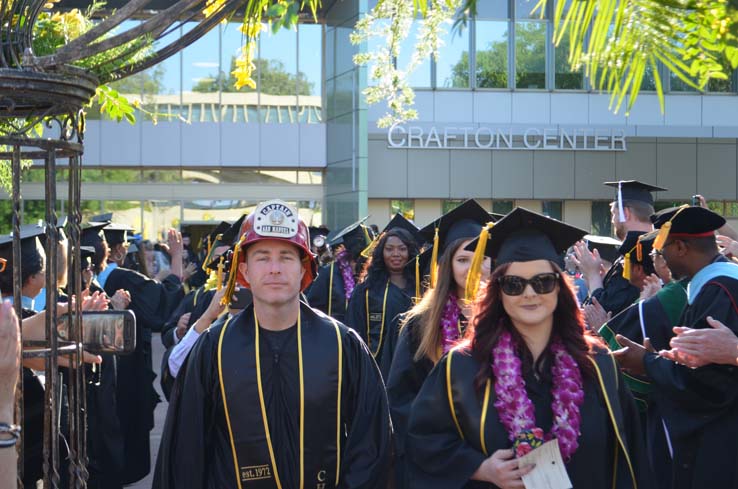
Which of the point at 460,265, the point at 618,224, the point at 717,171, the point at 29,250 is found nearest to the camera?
the point at 29,250

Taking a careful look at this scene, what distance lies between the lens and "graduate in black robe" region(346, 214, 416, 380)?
8.06 metres

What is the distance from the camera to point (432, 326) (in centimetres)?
511

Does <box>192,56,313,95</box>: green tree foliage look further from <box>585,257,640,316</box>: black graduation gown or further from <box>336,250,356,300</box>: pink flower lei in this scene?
<box>585,257,640,316</box>: black graduation gown

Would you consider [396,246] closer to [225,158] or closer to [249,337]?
[249,337]

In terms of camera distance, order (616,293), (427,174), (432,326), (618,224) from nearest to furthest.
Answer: (432,326)
(616,293)
(618,224)
(427,174)

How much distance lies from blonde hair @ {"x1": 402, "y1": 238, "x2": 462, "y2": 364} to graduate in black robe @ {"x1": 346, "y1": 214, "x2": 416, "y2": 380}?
7.66 ft

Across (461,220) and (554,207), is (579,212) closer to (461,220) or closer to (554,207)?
(554,207)

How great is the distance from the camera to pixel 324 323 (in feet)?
12.9

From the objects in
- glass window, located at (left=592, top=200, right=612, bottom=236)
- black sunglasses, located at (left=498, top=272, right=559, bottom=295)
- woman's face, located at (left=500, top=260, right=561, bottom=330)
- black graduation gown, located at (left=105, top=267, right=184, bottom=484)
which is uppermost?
glass window, located at (left=592, top=200, right=612, bottom=236)

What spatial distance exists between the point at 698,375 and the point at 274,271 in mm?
2231

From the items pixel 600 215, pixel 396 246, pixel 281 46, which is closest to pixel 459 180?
pixel 600 215

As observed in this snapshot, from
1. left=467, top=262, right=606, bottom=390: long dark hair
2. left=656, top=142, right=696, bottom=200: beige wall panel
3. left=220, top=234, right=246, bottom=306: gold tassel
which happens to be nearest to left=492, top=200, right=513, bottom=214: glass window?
left=656, top=142, right=696, bottom=200: beige wall panel

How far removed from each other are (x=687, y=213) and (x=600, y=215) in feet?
75.6

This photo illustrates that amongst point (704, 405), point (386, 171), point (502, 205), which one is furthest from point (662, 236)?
point (502, 205)
